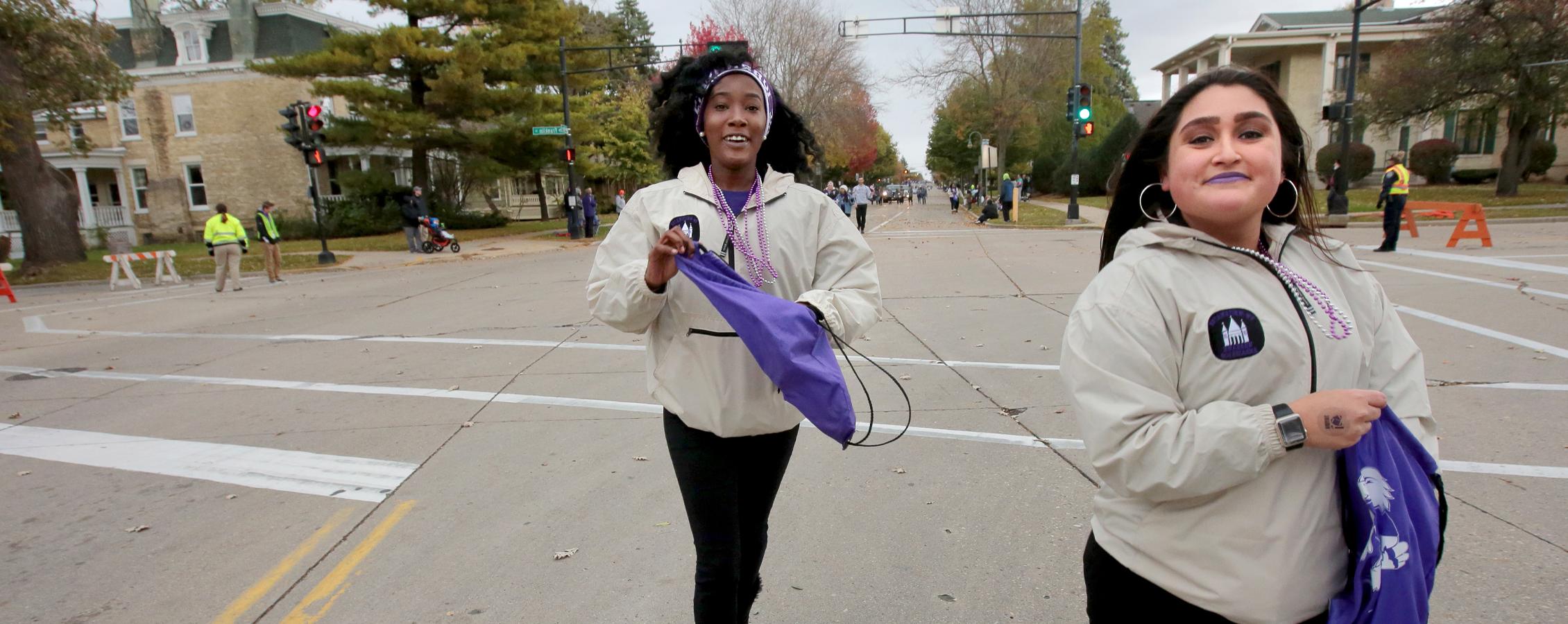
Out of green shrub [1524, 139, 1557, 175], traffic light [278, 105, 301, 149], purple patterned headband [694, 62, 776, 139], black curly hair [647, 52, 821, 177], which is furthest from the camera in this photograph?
green shrub [1524, 139, 1557, 175]

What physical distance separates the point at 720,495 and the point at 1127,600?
1123 mm

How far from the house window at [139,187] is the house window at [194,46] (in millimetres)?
5515

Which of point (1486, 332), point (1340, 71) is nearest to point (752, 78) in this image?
point (1486, 332)

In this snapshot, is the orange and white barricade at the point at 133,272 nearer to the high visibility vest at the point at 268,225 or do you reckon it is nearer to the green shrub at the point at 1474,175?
the high visibility vest at the point at 268,225

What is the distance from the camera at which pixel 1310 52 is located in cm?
4209

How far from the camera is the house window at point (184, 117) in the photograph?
3500cm

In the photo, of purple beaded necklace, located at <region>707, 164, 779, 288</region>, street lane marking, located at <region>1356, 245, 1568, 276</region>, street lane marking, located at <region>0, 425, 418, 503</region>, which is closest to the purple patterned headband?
purple beaded necklace, located at <region>707, 164, 779, 288</region>

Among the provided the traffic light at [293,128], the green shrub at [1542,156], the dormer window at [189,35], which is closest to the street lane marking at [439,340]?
the traffic light at [293,128]

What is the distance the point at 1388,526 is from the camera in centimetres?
148

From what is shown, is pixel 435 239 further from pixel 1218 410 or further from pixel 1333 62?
pixel 1333 62

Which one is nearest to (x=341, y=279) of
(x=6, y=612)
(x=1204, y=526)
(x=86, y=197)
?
(x=6, y=612)

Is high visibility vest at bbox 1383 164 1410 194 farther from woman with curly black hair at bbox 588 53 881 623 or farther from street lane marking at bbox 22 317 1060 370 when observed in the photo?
woman with curly black hair at bbox 588 53 881 623

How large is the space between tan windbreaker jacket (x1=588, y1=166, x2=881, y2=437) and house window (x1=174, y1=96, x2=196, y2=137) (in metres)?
41.8

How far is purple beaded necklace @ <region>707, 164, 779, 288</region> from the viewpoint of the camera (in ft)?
7.98
